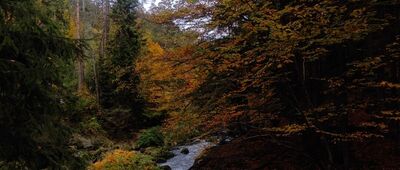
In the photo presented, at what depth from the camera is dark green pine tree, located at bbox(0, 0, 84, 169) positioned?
7.05 meters

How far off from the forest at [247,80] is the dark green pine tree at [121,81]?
12.3m

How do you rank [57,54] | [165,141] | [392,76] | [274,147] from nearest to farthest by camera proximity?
[57,54], [392,76], [274,147], [165,141]

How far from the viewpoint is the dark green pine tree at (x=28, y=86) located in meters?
7.05

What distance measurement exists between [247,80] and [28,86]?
15.1 ft

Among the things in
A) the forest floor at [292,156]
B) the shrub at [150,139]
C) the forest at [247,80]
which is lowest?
the shrub at [150,139]

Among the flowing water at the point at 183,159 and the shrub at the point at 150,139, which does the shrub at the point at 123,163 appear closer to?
the flowing water at the point at 183,159

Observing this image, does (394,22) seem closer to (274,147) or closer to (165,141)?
(274,147)

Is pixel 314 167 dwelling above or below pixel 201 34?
below

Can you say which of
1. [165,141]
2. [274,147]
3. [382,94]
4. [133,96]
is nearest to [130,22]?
[133,96]

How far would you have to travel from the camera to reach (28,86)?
7.24m

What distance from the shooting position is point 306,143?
10742 millimetres

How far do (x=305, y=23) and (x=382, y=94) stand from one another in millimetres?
5351

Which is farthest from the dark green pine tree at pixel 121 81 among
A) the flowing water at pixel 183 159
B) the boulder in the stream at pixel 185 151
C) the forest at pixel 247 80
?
the forest at pixel 247 80

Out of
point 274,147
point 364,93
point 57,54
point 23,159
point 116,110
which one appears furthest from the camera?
point 116,110
